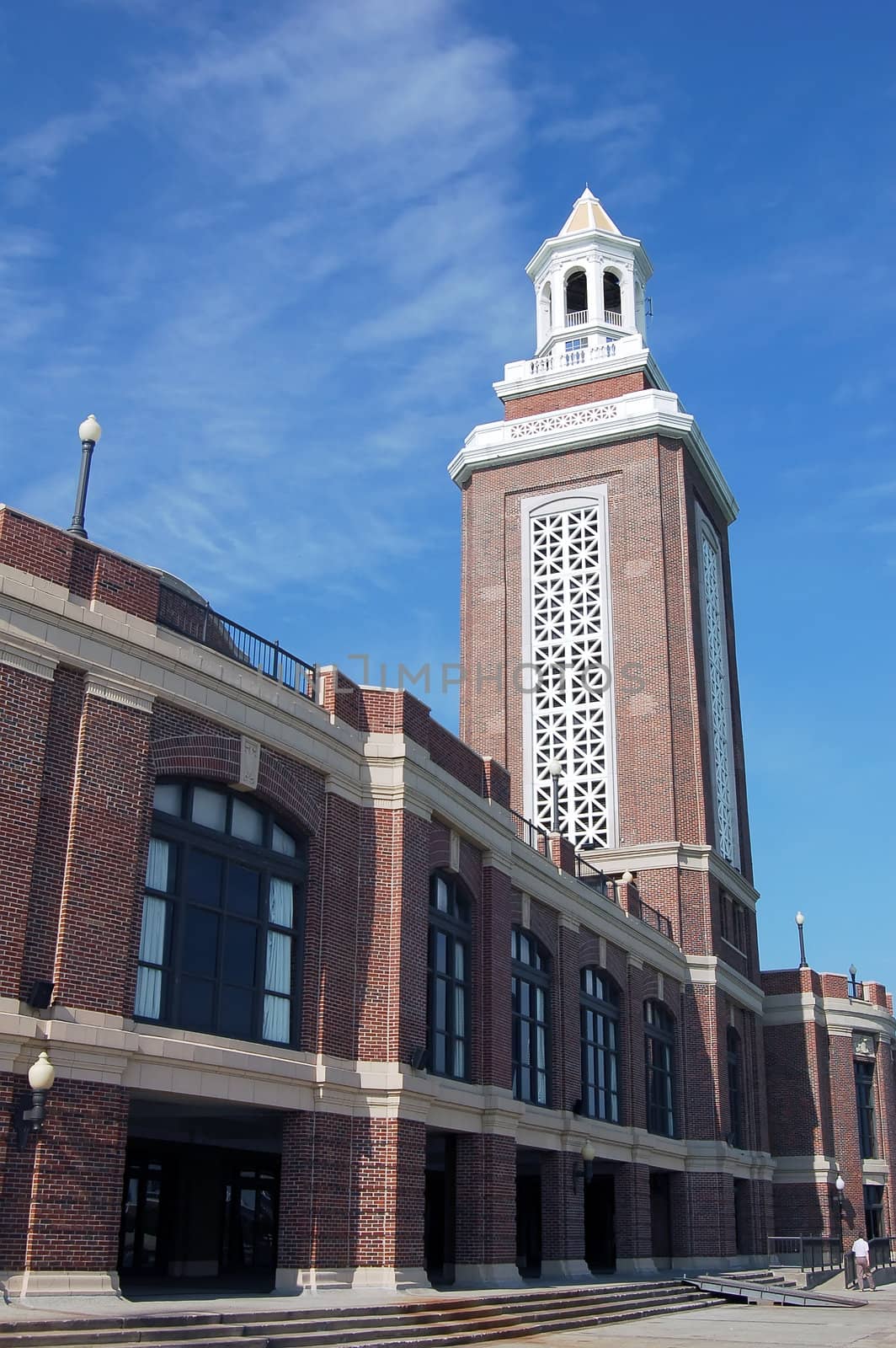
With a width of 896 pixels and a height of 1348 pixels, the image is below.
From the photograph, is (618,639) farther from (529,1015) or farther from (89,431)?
(89,431)

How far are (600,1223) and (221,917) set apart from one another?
951 inches

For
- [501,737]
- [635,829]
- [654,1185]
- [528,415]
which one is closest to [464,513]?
[528,415]

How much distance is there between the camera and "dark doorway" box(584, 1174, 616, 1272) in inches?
1574

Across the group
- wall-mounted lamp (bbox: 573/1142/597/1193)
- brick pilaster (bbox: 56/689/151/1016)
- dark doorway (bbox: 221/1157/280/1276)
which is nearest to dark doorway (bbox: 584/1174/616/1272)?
wall-mounted lamp (bbox: 573/1142/597/1193)

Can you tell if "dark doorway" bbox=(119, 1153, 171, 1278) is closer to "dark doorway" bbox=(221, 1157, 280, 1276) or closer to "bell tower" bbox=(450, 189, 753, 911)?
"dark doorway" bbox=(221, 1157, 280, 1276)

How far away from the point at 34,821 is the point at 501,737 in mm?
35805

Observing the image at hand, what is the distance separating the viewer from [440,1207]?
123ft

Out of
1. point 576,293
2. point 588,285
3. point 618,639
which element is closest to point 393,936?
point 618,639

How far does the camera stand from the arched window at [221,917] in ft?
69.2

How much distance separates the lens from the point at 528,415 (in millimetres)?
58094

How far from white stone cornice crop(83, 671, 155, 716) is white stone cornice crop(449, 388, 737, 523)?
121ft

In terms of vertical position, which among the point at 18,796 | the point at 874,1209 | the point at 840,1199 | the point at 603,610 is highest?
the point at 603,610

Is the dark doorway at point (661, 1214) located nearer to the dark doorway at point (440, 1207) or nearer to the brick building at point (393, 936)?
the brick building at point (393, 936)

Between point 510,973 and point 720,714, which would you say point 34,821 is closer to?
point 510,973
